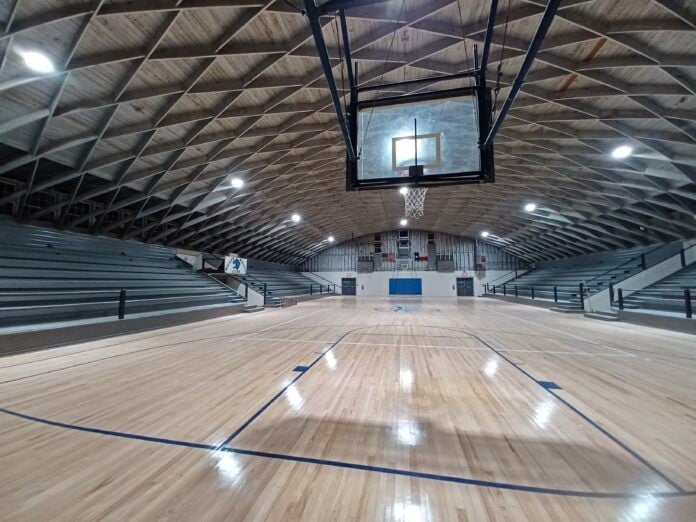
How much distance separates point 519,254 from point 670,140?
20.8m

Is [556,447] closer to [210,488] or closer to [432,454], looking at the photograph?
[432,454]

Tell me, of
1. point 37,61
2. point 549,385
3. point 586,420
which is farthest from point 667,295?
point 37,61

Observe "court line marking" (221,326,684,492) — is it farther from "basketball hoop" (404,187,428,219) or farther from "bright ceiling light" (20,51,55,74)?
"basketball hoop" (404,187,428,219)

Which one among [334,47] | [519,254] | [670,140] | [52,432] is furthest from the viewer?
[519,254]

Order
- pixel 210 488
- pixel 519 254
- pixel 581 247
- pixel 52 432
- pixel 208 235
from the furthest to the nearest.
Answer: pixel 519 254, pixel 581 247, pixel 208 235, pixel 52 432, pixel 210 488

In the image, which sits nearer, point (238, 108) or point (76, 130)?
point (76, 130)

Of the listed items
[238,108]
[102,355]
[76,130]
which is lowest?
[102,355]

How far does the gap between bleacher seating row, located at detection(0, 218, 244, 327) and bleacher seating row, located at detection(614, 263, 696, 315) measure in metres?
17.3

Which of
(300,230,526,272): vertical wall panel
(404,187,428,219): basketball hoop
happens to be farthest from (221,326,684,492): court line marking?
(300,230,526,272): vertical wall panel

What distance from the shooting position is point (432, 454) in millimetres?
Result: 2225

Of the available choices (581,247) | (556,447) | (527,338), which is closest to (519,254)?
(581,247)

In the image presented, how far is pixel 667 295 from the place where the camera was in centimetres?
1018

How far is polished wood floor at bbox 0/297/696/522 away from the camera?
1.71 m

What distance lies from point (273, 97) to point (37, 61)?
476cm
